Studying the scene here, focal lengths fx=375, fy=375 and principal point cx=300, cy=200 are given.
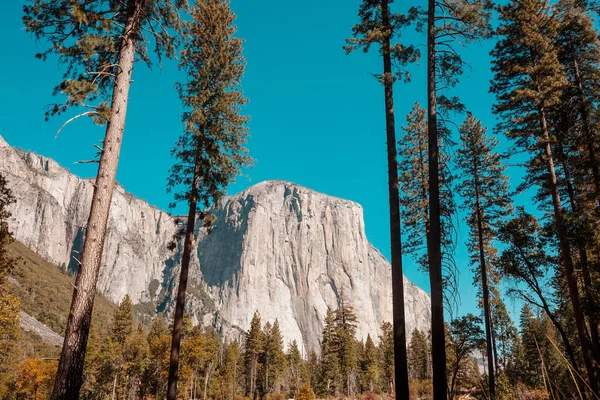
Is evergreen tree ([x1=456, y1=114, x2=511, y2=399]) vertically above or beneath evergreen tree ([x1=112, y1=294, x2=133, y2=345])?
above

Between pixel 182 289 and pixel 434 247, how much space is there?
8574 millimetres

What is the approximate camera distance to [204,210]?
14023mm

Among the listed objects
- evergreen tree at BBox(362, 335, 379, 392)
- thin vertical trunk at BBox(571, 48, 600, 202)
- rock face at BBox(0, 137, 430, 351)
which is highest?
rock face at BBox(0, 137, 430, 351)

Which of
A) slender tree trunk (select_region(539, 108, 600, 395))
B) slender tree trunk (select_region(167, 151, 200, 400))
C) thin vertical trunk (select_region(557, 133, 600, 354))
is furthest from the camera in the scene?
thin vertical trunk (select_region(557, 133, 600, 354))

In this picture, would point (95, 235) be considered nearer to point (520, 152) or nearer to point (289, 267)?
point (520, 152)

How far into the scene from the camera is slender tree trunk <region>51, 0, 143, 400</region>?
18.4 ft

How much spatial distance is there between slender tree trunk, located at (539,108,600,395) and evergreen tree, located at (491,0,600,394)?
0.03 m

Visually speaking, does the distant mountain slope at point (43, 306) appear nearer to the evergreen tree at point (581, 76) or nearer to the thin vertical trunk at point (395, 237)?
the thin vertical trunk at point (395, 237)

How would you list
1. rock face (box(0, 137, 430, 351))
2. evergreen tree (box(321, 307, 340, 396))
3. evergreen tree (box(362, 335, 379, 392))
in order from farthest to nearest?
rock face (box(0, 137, 430, 351)) → evergreen tree (box(362, 335, 379, 392)) → evergreen tree (box(321, 307, 340, 396))

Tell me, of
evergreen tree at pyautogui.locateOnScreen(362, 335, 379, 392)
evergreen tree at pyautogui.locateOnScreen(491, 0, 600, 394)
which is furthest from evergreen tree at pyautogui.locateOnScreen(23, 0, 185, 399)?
evergreen tree at pyautogui.locateOnScreen(362, 335, 379, 392)

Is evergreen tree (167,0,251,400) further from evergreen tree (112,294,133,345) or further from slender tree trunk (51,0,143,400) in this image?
evergreen tree (112,294,133,345)

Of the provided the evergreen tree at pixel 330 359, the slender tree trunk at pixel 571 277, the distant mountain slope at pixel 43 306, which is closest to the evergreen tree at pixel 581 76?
the slender tree trunk at pixel 571 277

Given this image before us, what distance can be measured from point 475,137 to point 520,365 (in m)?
33.9

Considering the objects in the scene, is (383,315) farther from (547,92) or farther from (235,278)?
(547,92)
